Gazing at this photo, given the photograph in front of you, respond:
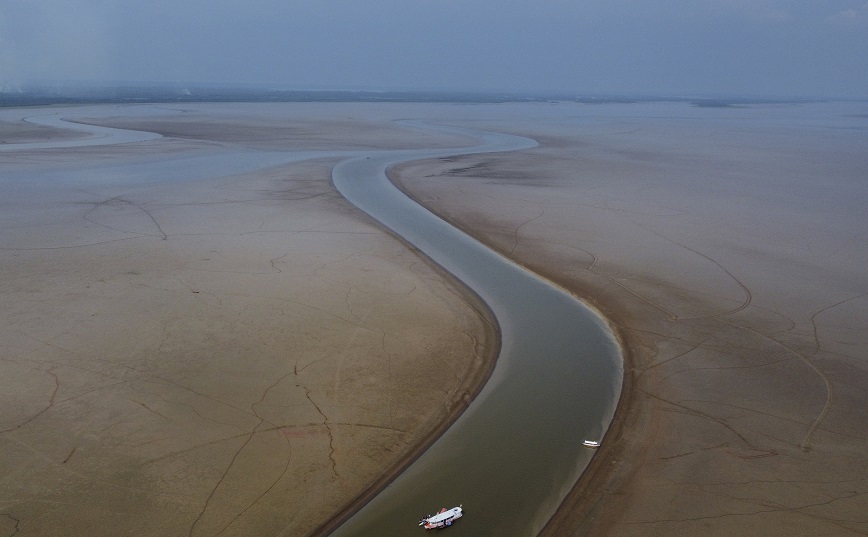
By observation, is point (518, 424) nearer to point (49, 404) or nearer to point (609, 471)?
point (609, 471)

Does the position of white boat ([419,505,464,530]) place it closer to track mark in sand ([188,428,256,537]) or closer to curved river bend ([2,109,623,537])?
curved river bend ([2,109,623,537])

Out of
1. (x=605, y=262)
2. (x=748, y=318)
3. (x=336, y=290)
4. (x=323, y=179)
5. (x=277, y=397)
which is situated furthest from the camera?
(x=323, y=179)

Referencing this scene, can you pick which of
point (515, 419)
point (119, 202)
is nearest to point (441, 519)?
point (515, 419)

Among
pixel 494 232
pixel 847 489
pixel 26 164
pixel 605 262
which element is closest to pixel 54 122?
pixel 26 164

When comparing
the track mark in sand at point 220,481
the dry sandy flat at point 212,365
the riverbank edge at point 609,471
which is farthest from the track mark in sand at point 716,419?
the track mark in sand at point 220,481

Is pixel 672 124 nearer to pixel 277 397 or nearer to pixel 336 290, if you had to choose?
pixel 336 290

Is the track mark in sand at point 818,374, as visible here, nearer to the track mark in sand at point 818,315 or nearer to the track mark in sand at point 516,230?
the track mark in sand at point 818,315

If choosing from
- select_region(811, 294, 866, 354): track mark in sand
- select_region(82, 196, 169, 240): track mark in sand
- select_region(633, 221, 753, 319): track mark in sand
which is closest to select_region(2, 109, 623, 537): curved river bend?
select_region(633, 221, 753, 319): track mark in sand
